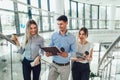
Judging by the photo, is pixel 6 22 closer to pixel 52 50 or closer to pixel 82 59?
pixel 82 59

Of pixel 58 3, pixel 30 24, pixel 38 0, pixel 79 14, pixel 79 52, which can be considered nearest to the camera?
pixel 30 24

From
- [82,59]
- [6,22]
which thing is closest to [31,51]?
[82,59]

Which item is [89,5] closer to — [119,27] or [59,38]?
[119,27]

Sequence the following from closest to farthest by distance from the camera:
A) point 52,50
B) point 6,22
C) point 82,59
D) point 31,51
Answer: point 52,50, point 31,51, point 82,59, point 6,22

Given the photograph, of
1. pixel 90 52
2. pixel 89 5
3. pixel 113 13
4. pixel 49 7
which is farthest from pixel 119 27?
pixel 90 52

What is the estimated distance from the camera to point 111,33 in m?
19.0

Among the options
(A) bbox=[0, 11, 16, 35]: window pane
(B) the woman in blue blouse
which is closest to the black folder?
(B) the woman in blue blouse

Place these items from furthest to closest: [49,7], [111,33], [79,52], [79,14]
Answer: [79,14] < [111,33] < [49,7] < [79,52]

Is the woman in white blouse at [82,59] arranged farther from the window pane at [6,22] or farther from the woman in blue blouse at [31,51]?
the window pane at [6,22]

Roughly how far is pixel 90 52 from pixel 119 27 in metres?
17.6

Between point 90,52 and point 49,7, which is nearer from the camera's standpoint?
point 90,52

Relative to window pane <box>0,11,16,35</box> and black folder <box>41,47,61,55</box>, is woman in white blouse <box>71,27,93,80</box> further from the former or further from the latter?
window pane <box>0,11,16,35</box>

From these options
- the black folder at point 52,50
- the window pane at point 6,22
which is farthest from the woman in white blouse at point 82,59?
the window pane at point 6,22

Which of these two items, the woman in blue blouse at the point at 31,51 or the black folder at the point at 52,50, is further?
the woman in blue blouse at the point at 31,51
